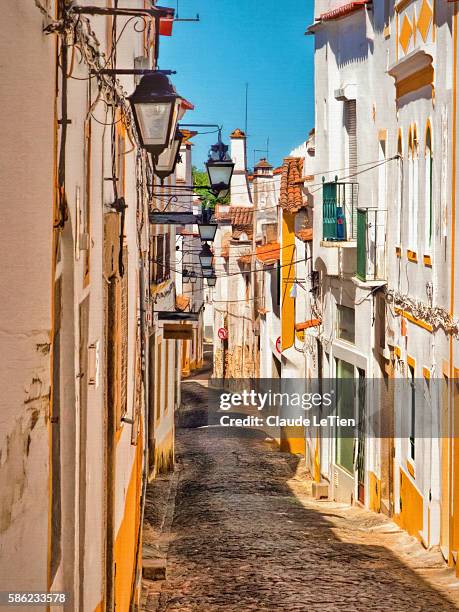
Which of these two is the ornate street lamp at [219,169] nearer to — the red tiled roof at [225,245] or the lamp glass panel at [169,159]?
the lamp glass panel at [169,159]

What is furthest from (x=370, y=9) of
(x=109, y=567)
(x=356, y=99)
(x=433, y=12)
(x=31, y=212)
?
(x=31, y=212)

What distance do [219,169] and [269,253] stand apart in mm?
19030

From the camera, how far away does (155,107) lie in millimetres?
7355

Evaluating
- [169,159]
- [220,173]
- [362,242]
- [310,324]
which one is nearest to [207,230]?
[362,242]

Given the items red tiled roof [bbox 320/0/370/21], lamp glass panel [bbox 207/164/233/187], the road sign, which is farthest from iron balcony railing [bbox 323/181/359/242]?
→ the road sign

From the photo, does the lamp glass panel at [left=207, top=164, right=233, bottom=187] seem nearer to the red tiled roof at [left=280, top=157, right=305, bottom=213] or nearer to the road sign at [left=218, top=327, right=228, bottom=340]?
the red tiled roof at [left=280, top=157, right=305, bottom=213]

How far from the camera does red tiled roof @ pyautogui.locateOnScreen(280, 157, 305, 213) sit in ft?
92.4

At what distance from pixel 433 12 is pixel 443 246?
311 centimetres

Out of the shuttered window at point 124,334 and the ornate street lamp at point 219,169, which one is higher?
the ornate street lamp at point 219,169

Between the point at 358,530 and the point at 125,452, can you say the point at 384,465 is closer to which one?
the point at 358,530

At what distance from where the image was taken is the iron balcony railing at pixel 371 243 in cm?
1862

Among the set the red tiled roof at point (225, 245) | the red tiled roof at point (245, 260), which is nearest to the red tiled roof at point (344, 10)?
the red tiled roof at point (245, 260)

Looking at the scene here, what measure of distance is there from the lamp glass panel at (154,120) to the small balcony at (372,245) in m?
11.1

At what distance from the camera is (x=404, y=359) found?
16.7 metres
